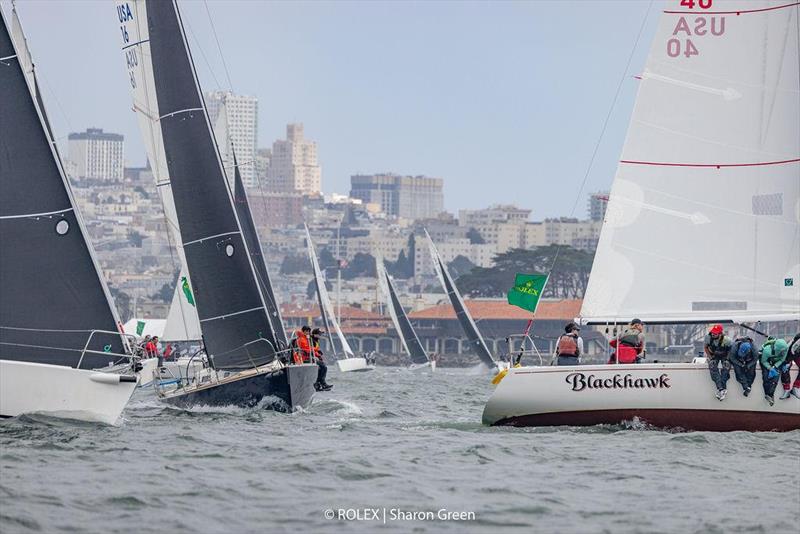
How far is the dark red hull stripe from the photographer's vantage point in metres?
16.5

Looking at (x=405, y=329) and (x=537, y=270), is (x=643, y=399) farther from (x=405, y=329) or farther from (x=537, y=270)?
(x=537, y=270)

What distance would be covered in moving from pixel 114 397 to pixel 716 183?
21.9 feet

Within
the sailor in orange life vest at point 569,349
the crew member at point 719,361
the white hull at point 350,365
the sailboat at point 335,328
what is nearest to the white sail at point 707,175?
the sailor in orange life vest at point 569,349

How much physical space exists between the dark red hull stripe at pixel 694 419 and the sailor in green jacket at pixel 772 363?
10.0 inches

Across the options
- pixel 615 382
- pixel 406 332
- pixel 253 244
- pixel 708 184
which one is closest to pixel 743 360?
pixel 615 382

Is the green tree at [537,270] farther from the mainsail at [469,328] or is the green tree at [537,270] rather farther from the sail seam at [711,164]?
the sail seam at [711,164]

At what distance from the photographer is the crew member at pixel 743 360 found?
16312 millimetres

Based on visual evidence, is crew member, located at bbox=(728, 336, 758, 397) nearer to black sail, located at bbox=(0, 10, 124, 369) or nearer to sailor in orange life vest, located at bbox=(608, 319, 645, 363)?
sailor in orange life vest, located at bbox=(608, 319, 645, 363)

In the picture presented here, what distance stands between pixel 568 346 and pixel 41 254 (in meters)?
5.47

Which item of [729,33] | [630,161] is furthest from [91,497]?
[729,33]

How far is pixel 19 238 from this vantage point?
53.1 feet

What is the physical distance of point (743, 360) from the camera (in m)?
16.3

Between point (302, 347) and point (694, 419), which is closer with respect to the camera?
point (694, 419)

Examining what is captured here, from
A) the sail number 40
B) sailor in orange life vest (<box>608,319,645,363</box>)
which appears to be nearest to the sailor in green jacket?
sailor in orange life vest (<box>608,319,645,363</box>)
